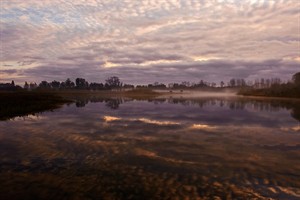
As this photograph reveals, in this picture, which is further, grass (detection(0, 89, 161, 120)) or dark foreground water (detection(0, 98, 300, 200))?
grass (detection(0, 89, 161, 120))

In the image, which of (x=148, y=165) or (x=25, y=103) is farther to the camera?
(x=25, y=103)

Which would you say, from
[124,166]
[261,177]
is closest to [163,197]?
[124,166]

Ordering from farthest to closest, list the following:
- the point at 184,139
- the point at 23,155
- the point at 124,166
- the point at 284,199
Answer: the point at 184,139 → the point at 23,155 → the point at 124,166 → the point at 284,199

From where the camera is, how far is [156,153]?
15.9m

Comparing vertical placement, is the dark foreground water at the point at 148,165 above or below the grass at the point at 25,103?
below

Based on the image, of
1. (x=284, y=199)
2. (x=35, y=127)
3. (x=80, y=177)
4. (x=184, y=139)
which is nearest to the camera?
(x=284, y=199)

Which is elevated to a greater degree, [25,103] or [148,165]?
[25,103]

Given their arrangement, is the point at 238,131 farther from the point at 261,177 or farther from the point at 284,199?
the point at 284,199

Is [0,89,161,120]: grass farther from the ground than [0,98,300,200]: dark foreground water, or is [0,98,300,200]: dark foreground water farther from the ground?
[0,89,161,120]: grass

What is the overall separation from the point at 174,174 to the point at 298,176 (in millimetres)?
5729

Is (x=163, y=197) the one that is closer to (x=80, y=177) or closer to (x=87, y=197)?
(x=87, y=197)

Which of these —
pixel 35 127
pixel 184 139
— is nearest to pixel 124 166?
pixel 184 139

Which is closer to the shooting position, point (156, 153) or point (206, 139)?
point (156, 153)

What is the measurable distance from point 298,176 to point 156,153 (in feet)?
25.2
